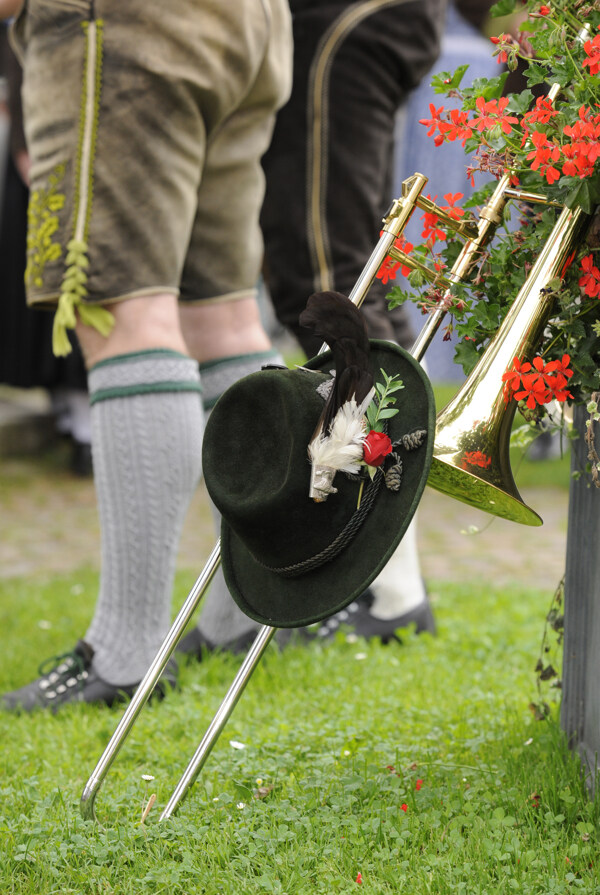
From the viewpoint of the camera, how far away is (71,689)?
2.09 m

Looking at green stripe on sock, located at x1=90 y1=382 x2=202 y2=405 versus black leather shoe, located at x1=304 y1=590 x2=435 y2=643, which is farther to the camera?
black leather shoe, located at x1=304 y1=590 x2=435 y2=643

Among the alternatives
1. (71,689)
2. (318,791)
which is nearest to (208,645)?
(71,689)

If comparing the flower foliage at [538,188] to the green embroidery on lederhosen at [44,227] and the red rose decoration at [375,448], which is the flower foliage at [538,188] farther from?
the green embroidery on lederhosen at [44,227]

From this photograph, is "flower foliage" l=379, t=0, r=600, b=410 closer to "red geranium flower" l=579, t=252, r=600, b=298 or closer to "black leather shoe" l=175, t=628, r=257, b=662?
"red geranium flower" l=579, t=252, r=600, b=298

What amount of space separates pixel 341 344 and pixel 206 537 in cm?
301

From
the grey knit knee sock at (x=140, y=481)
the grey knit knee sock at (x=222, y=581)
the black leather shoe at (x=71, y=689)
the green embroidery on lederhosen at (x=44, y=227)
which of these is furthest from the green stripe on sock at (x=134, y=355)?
the black leather shoe at (x=71, y=689)

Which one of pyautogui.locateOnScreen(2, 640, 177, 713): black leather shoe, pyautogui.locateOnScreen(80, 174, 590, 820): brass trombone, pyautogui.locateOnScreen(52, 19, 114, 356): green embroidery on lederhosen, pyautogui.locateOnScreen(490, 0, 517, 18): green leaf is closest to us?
pyautogui.locateOnScreen(80, 174, 590, 820): brass trombone

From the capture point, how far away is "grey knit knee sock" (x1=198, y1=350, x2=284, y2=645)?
232 centimetres

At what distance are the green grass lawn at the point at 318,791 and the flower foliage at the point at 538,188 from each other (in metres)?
0.52

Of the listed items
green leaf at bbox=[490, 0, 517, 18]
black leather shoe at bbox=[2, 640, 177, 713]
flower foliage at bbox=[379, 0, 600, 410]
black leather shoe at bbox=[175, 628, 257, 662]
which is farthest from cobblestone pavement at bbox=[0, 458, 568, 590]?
green leaf at bbox=[490, 0, 517, 18]

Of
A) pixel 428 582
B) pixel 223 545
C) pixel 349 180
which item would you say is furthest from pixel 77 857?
pixel 428 582

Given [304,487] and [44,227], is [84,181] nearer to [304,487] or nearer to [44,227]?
[44,227]

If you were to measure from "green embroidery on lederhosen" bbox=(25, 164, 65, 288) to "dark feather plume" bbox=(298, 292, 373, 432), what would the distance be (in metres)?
0.90

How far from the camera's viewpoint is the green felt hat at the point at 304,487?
1.26 m
